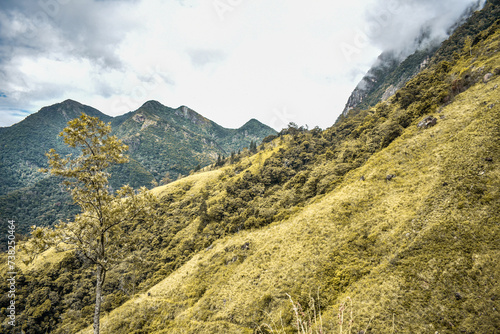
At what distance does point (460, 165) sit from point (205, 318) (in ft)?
99.7

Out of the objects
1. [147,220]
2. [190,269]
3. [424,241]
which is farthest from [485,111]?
[190,269]

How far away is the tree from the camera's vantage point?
437 inches

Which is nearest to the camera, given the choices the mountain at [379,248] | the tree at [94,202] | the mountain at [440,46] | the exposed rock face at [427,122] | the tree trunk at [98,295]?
the tree at [94,202]

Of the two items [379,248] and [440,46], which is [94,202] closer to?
[379,248]

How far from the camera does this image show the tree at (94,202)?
36.4 feet

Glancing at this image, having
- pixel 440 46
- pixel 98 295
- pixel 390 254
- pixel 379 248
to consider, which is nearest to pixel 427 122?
pixel 379 248

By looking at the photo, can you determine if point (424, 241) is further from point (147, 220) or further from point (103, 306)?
point (103, 306)

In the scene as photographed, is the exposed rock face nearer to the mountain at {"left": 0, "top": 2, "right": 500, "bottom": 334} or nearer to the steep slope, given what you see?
the mountain at {"left": 0, "top": 2, "right": 500, "bottom": 334}

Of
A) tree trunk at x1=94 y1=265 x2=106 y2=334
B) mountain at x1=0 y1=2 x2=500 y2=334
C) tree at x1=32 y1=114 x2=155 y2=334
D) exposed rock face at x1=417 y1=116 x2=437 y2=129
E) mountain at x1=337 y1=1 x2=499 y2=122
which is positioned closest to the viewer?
tree at x1=32 y1=114 x2=155 y2=334

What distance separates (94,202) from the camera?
12.0 metres

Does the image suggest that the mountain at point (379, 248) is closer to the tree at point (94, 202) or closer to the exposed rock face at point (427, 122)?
the exposed rock face at point (427, 122)

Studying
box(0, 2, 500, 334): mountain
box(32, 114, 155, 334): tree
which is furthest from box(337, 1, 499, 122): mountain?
box(32, 114, 155, 334): tree

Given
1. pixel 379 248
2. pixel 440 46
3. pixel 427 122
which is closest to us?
pixel 379 248

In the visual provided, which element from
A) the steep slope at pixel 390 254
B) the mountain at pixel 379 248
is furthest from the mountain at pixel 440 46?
the steep slope at pixel 390 254
